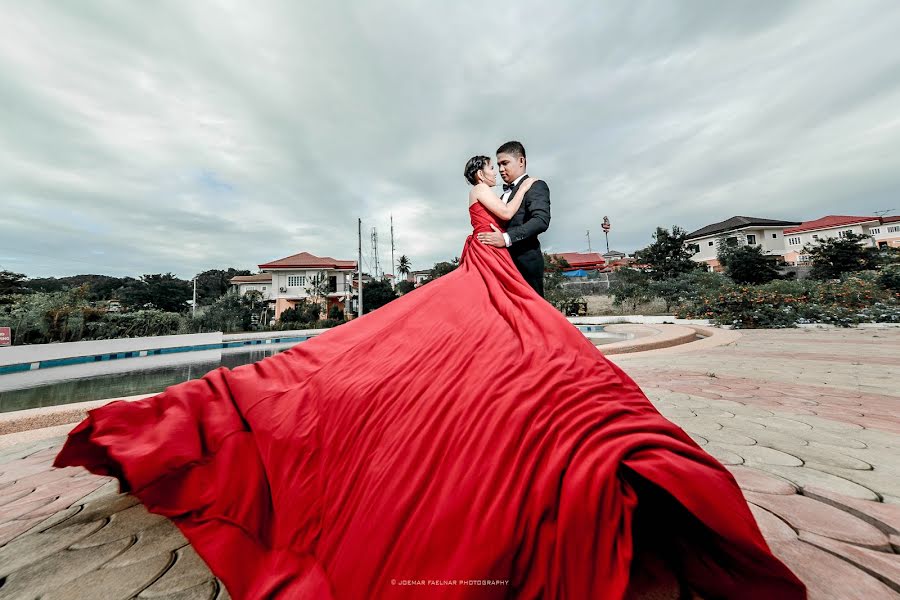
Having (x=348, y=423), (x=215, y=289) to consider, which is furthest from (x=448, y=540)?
(x=215, y=289)

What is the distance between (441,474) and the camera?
0.89 m

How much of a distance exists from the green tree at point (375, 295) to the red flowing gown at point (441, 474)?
27841 millimetres

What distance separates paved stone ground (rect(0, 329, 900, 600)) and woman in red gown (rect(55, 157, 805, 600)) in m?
0.15

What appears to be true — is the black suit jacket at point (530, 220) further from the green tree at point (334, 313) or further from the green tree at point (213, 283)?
the green tree at point (213, 283)

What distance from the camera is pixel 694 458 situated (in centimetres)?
84

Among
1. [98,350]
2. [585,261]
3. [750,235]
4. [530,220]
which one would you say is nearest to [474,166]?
[530,220]

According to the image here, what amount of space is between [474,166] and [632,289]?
17552 millimetres

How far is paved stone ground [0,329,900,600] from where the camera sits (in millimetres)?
891

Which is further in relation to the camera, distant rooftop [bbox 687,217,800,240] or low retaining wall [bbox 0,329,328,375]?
distant rooftop [bbox 687,217,800,240]

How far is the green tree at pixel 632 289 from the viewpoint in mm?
16766

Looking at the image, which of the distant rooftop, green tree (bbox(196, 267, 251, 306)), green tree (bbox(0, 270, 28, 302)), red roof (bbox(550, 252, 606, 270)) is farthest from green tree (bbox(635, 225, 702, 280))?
green tree (bbox(196, 267, 251, 306))

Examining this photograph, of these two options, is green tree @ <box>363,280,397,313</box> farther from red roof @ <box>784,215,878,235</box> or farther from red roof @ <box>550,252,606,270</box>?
red roof @ <box>784,215,878,235</box>

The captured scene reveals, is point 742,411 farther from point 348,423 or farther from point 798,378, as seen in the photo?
point 348,423

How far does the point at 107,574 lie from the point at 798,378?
485 cm
